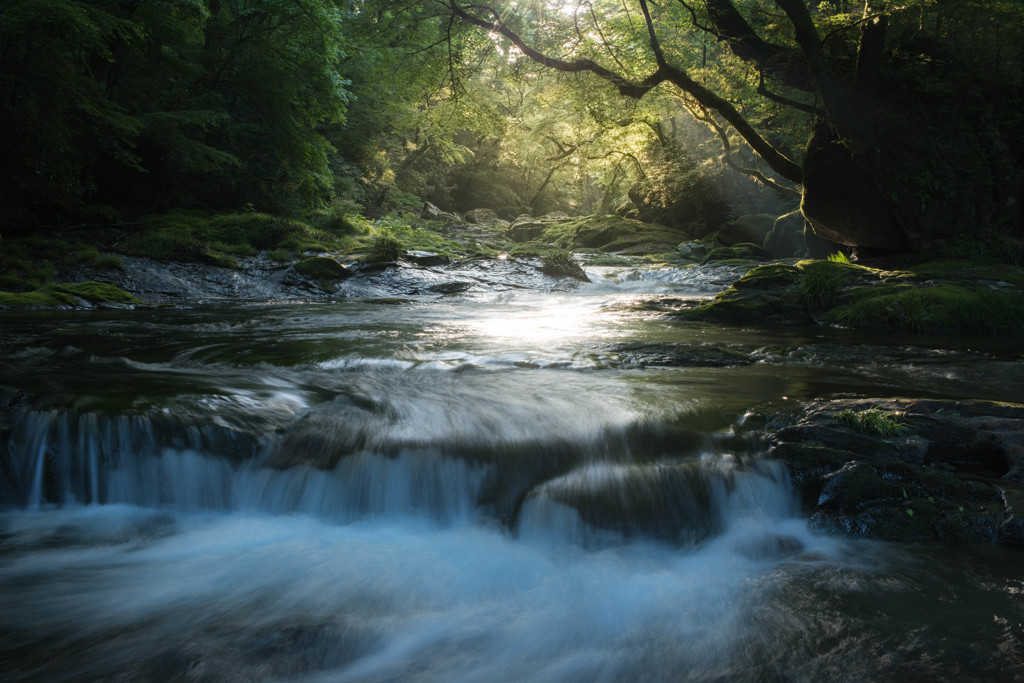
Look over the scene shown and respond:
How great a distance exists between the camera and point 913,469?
3.15 metres

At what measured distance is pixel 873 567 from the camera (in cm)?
275

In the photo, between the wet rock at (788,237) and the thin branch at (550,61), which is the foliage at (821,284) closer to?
the thin branch at (550,61)

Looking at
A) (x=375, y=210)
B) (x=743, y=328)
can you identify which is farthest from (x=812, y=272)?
(x=375, y=210)

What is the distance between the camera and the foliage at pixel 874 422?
11.6ft

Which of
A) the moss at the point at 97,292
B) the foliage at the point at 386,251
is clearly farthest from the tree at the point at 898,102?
the moss at the point at 97,292

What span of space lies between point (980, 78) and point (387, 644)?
14691 mm

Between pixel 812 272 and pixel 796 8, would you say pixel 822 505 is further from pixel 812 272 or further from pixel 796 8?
pixel 796 8

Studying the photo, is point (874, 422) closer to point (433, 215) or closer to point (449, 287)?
point (449, 287)

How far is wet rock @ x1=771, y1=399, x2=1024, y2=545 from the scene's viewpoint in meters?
2.92

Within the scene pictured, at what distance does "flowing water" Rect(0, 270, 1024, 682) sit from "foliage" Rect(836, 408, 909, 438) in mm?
544

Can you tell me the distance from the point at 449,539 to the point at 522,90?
51.1ft

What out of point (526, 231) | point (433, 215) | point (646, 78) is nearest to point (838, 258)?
point (646, 78)

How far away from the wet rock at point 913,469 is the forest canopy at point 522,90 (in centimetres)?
906

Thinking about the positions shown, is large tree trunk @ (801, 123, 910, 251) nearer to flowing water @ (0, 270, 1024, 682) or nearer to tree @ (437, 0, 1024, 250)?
tree @ (437, 0, 1024, 250)
